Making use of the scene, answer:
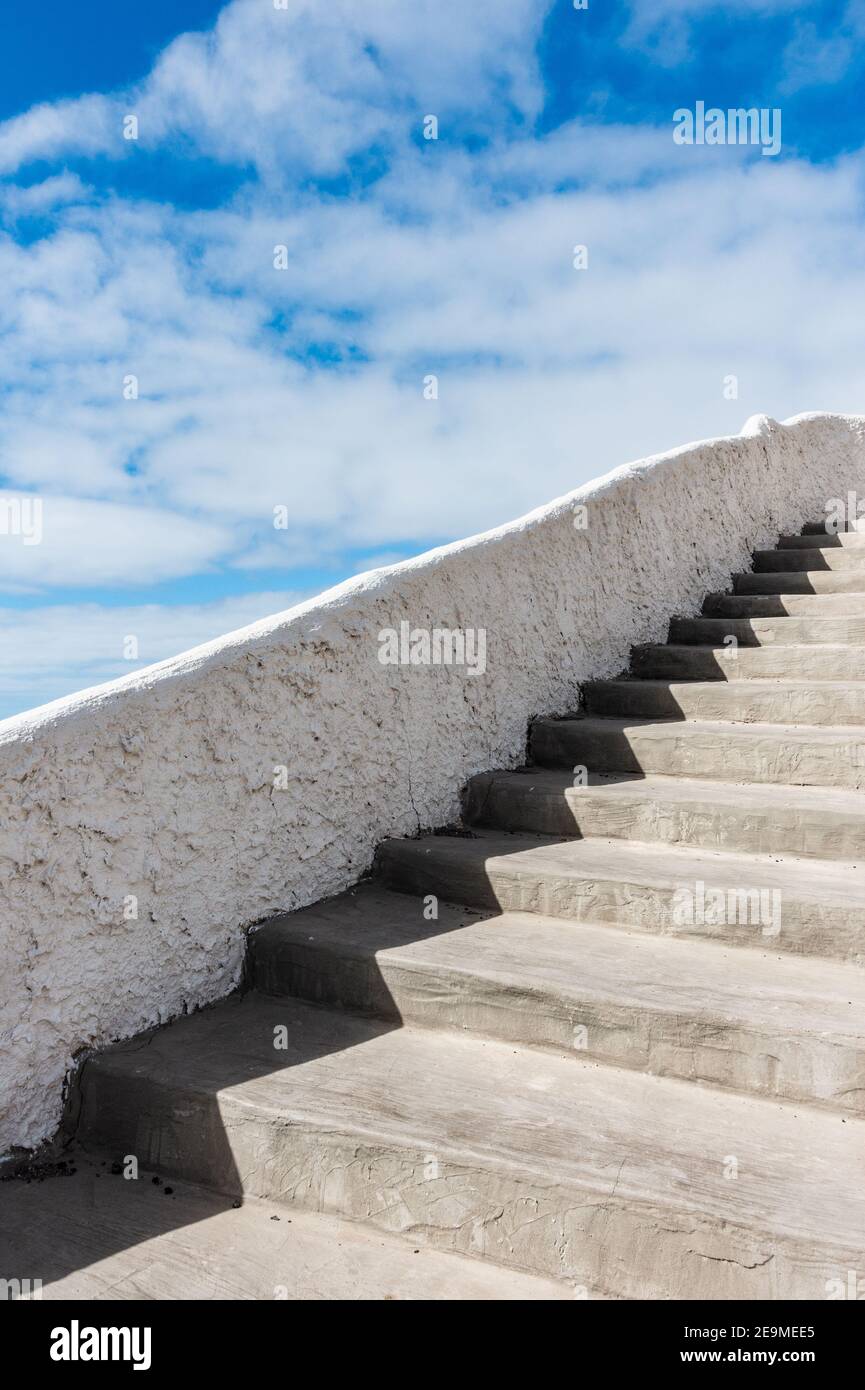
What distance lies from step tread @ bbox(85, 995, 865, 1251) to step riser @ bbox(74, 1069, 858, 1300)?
1 cm

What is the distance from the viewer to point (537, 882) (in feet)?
9.86

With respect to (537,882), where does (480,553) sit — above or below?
above

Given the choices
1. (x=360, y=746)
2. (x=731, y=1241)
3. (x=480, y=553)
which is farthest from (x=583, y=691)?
(x=731, y=1241)

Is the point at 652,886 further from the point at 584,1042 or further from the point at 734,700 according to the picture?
the point at 734,700

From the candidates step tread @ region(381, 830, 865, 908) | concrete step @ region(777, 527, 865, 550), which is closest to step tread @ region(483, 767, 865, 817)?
step tread @ region(381, 830, 865, 908)

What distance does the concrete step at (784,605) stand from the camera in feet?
15.0

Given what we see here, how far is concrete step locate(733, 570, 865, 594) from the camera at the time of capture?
16.4ft

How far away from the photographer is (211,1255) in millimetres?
2018

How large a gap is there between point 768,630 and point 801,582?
2.69 ft

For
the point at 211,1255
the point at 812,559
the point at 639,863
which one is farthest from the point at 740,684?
the point at 211,1255

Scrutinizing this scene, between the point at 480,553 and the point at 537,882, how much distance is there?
4.51 ft
